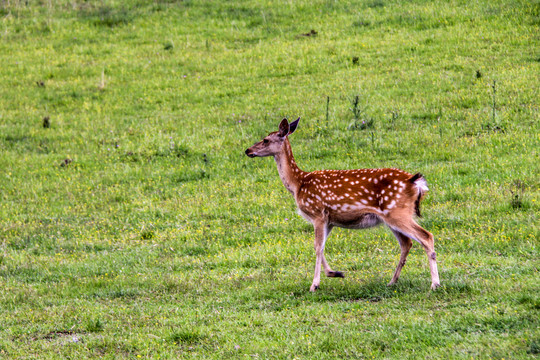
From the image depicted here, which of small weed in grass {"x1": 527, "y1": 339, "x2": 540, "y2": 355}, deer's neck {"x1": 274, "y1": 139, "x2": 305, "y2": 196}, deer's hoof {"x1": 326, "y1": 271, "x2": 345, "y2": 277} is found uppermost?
deer's neck {"x1": 274, "y1": 139, "x2": 305, "y2": 196}

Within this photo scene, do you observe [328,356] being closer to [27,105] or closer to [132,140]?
[132,140]

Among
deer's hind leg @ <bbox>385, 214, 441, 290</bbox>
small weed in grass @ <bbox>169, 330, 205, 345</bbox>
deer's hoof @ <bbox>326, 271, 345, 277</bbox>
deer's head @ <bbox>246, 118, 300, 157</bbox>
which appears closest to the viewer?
small weed in grass @ <bbox>169, 330, 205, 345</bbox>

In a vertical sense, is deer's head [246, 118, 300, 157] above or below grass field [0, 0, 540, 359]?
above

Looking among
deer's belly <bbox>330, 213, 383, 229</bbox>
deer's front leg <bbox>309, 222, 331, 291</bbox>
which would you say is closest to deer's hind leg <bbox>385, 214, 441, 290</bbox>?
deer's belly <bbox>330, 213, 383, 229</bbox>

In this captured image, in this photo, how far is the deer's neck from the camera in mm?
10547

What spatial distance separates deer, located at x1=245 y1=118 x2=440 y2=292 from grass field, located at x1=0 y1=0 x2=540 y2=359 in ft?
1.76

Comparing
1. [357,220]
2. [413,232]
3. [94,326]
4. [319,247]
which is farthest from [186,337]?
[413,232]

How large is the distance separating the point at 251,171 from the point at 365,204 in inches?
299

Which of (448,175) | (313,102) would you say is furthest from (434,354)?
(313,102)

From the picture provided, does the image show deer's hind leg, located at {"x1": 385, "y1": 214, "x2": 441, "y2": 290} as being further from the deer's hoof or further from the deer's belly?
the deer's hoof

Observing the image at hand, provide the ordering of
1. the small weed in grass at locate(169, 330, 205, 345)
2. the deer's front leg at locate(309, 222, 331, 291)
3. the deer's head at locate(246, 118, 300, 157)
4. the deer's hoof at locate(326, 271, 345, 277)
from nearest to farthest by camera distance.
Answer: the small weed in grass at locate(169, 330, 205, 345)
the deer's front leg at locate(309, 222, 331, 291)
the deer's hoof at locate(326, 271, 345, 277)
the deer's head at locate(246, 118, 300, 157)

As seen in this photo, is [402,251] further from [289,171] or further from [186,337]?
[186,337]

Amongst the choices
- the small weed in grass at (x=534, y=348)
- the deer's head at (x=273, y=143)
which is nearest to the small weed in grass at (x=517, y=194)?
the deer's head at (x=273, y=143)

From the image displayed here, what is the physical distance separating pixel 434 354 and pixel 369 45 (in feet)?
61.3
